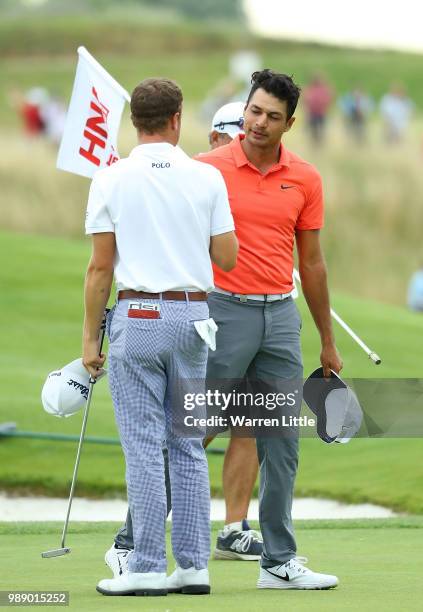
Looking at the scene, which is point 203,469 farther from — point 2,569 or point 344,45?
point 344,45

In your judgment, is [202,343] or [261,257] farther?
[261,257]

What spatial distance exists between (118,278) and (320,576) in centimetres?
150

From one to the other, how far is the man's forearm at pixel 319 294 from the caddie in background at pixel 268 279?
0.09 meters

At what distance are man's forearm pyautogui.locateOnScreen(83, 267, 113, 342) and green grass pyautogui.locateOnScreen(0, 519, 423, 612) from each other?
3.37ft

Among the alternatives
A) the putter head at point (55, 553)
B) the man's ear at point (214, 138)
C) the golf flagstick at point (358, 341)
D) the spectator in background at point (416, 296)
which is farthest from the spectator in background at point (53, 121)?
the putter head at point (55, 553)

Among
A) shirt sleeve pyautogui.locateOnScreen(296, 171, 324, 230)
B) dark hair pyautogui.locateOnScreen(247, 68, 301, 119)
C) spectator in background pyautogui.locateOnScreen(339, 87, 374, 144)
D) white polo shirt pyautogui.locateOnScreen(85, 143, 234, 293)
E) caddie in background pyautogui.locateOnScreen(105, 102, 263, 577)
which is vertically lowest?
caddie in background pyautogui.locateOnScreen(105, 102, 263, 577)

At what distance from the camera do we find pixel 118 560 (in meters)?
6.34

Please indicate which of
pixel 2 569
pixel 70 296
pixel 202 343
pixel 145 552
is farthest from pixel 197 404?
pixel 70 296

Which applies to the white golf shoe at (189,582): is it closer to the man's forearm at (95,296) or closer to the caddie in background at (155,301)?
the caddie in background at (155,301)

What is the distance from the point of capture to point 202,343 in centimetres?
593

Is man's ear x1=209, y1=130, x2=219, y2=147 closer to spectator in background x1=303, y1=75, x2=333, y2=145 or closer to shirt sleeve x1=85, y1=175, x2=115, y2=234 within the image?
shirt sleeve x1=85, y1=175, x2=115, y2=234

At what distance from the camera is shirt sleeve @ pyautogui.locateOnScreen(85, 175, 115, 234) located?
581cm

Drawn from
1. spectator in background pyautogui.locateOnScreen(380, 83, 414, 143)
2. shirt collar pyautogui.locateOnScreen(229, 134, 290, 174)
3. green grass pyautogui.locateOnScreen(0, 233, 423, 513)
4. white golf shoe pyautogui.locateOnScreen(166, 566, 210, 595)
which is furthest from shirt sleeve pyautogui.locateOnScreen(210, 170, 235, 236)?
spectator in background pyautogui.locateOnScreen(380, 83, 414, 143)

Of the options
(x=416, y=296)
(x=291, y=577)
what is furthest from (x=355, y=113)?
(x=291, y=577)
